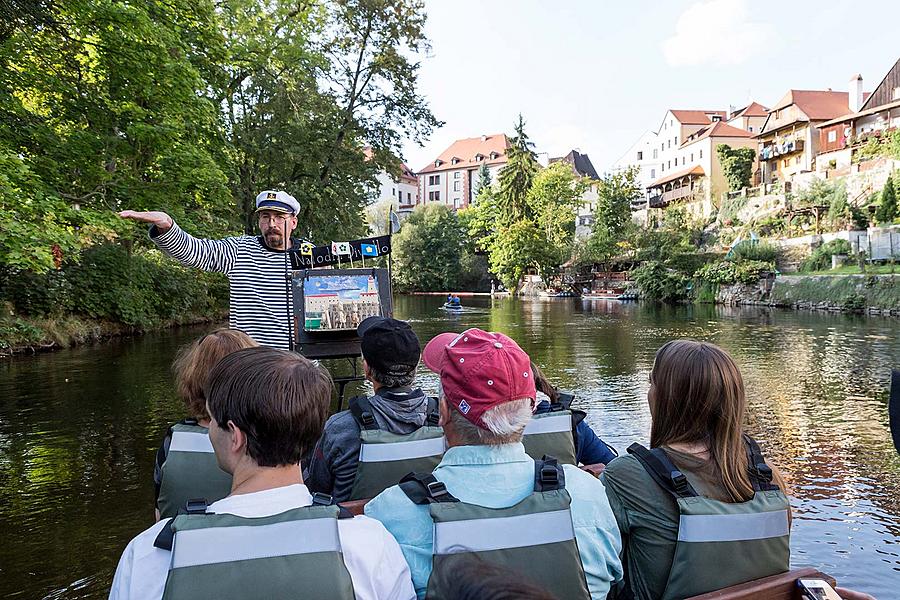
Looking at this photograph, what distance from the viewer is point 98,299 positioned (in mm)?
19609

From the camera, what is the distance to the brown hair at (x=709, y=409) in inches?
90.4

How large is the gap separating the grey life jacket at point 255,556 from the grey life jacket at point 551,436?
181 centimetres

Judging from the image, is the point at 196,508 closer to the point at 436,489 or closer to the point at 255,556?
the point at 255,556

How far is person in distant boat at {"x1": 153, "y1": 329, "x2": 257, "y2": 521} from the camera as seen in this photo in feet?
9.25

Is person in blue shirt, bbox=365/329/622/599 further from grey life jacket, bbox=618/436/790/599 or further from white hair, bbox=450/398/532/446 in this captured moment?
grey life jacket, bbox=618/436/790/599

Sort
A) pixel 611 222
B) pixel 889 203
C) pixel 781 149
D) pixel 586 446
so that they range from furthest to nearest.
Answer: pixel 781 149 < pixel 611 222 < pixel 889 203 < pixel 586 446

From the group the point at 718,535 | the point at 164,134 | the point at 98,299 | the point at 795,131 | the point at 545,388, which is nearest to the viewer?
the point at 718,535

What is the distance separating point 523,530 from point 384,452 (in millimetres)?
1201

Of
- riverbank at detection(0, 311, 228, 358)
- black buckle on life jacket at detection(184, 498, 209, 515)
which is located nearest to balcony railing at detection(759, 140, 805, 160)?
riverbank at detection(0, 311, 228, 358)

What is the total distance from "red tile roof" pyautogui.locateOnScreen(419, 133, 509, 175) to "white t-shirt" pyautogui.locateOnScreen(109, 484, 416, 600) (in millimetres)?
99558

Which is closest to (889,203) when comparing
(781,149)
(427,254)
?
(781,149)

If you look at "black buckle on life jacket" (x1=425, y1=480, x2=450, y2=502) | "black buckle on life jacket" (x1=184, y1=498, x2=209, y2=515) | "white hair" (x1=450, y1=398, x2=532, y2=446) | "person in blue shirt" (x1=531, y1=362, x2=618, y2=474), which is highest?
"white hair" (x1=450, y1=398, x2=532, y2=446)

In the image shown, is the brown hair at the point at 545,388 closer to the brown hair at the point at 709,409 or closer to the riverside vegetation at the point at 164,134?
the brown hair at the point at 709,409

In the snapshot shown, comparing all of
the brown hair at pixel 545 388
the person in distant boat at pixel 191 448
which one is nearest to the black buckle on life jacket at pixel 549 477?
the person in distant boat at pixel 191 448
